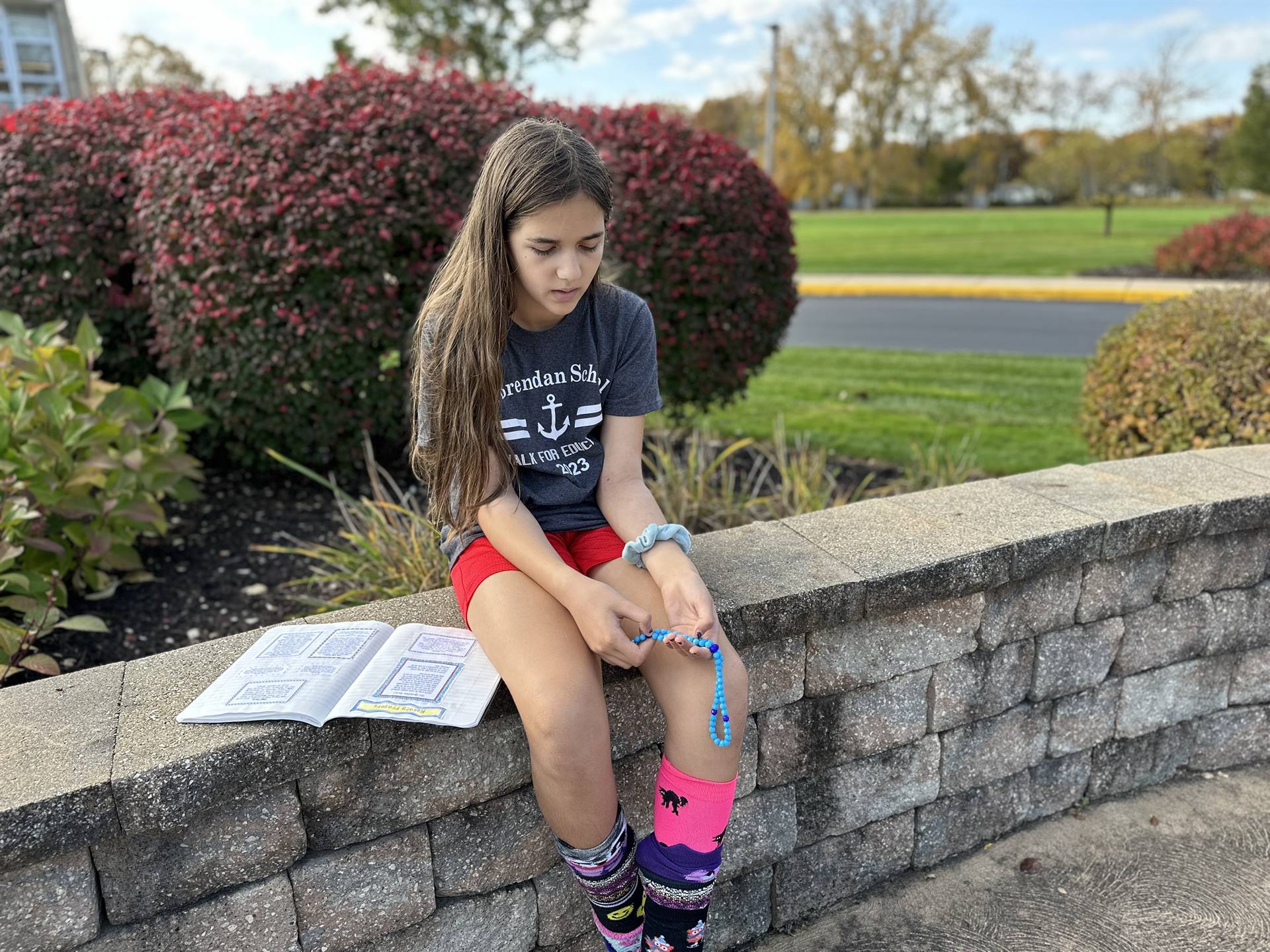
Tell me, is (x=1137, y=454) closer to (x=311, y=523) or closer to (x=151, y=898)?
(x=311, y=523)

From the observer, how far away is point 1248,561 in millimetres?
2473

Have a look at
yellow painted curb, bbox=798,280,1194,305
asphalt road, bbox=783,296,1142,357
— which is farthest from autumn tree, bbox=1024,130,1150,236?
asphalt road, bbox=783,296,1142,357

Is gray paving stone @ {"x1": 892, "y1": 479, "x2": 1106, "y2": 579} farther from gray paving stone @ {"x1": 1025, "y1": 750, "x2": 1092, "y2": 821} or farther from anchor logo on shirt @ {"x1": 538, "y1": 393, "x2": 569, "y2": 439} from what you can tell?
anchor logo on shirt @ {"x1": 538, "y1": 393, "x2": 569, "y2": 439}

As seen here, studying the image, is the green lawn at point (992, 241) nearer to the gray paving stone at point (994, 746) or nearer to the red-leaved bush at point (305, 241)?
the red-leaved bush at point (305, 241)

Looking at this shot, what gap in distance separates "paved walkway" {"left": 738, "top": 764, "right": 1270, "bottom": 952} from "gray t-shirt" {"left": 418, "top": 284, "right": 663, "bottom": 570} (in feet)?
3.59

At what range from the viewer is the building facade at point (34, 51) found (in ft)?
53.2

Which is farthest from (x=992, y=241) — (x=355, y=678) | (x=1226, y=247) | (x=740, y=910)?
(x=355, y=678)

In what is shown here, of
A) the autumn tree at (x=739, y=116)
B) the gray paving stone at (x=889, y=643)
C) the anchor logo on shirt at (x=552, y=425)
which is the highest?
the autumn tree at (x=739, y=116)

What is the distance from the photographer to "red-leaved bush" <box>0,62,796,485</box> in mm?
3346

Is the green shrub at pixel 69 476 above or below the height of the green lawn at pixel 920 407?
above

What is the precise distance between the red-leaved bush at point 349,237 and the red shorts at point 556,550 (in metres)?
1.76

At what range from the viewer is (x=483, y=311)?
1.85m

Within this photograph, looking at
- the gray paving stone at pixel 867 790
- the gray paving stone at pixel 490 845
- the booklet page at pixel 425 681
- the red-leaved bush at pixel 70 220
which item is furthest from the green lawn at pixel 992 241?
the gray paving stone at pixel 490 845

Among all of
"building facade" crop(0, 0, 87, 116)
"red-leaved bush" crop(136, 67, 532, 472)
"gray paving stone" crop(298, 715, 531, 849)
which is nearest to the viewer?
"gray paving stone" crop(298, 715, 531, 849)
